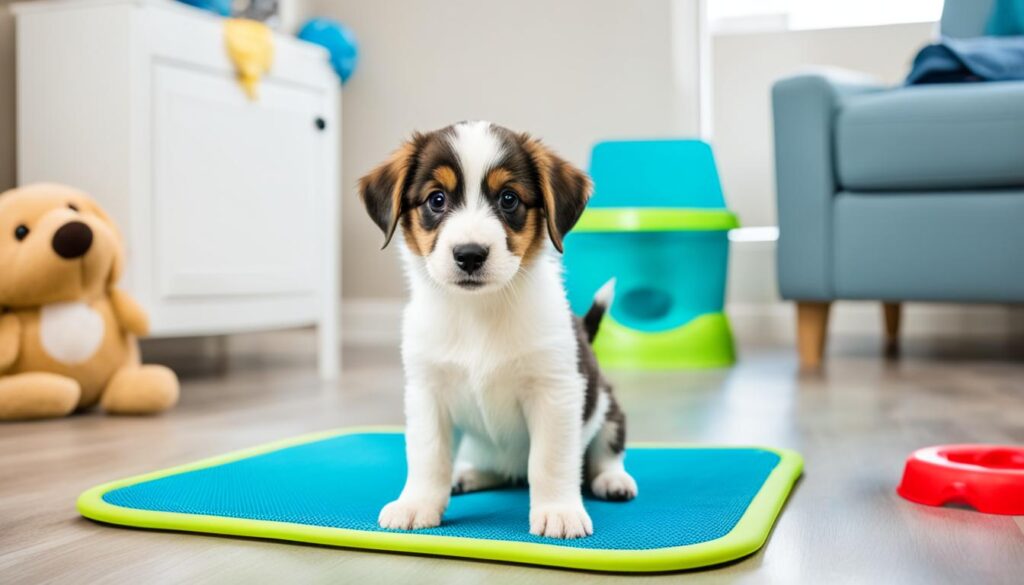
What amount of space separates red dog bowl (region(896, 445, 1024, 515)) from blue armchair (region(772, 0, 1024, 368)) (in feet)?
5.63

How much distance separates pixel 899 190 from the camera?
3303mm

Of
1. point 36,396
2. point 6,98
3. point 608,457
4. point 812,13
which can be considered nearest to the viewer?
point 608,457

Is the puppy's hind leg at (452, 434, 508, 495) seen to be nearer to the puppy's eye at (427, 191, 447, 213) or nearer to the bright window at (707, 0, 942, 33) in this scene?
the puppy's eye at (427, 191, 447, 213)

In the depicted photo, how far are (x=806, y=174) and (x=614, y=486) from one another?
6.97 feet

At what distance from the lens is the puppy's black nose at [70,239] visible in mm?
2303

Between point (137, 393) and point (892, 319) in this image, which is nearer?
point (137, 393)

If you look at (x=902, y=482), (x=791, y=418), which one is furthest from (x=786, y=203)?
(x=902, y=482)

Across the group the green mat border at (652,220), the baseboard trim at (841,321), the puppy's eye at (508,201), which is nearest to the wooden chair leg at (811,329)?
the green mat border at (652,220)

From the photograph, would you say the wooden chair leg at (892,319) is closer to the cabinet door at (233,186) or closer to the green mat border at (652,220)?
the green mat border at (652,220)

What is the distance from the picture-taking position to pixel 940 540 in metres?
1.29

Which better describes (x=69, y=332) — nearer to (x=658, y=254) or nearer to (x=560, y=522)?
(x=560, y=522)

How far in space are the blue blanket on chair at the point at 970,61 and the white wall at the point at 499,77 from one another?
3.80 ft

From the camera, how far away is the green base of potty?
355 centimetres

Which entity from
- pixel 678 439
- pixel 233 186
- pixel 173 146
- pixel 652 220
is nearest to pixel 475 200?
pixel 678 439
